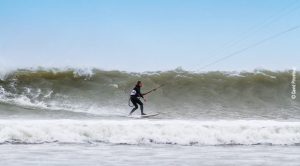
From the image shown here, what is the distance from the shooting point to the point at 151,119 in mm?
18500

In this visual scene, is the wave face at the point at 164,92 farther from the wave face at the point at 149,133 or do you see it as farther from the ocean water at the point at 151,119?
the wave face at the point at 149,133

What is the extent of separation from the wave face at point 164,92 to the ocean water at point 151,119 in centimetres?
4

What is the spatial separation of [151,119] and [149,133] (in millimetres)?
3480

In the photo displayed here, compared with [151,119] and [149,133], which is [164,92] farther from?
[149,133]

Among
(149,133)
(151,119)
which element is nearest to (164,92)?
(151,119)

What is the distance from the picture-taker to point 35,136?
14203mm

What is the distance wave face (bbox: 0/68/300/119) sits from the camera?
2233 centimetres

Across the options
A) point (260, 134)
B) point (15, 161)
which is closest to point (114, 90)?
point (260, 134)

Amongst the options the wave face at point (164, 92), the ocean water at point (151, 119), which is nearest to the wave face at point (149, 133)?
the ocean water at point (151, 119)

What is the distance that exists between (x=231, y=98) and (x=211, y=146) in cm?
1100

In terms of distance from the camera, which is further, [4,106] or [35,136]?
[4,106]

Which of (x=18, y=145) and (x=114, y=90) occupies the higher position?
(x=114, y=90)

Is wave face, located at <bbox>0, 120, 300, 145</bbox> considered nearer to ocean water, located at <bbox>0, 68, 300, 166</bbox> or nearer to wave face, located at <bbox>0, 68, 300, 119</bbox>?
ocean water, located at <bbox>0, 68, 300, 166</bbox>

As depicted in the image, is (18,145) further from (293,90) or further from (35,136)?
(293,90)
